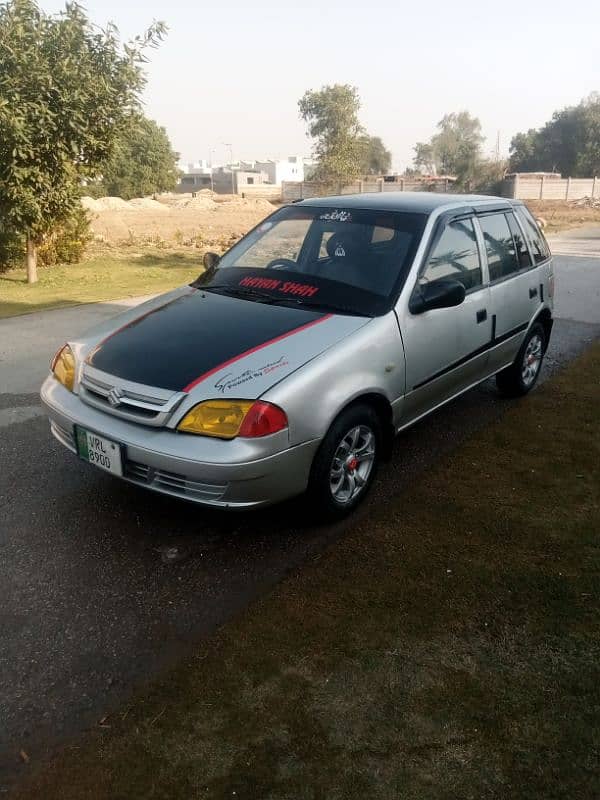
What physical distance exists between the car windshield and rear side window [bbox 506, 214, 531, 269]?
1416mm

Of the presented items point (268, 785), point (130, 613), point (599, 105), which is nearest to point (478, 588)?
point (268, 785)

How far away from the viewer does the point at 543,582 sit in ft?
10.5

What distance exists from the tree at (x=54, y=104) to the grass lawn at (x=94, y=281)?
3.78 ft

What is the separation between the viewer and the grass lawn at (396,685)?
2.15 meters

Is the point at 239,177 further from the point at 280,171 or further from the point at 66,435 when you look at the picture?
the point at 66,435

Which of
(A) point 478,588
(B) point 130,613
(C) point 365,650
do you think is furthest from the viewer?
(A) point 478,588

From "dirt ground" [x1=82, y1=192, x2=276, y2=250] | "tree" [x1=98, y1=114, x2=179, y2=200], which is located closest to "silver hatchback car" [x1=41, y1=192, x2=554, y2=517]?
"dirt ground" [x1=82, y1=192, x2=276, y2=250]

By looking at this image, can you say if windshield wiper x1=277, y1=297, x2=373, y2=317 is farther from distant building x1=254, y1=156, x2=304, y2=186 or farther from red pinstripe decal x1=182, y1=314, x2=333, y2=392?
distant building x1=254, y1=156, x2=304, y2=186

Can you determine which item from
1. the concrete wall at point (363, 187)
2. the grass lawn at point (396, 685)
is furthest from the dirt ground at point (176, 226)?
the grass lawn at point (396, 685)

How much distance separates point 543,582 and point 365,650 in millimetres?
1056

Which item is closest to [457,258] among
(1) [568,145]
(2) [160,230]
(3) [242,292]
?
(3) [242,292]

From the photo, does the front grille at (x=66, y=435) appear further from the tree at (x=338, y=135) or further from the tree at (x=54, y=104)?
the tree at (x=338, y=135)

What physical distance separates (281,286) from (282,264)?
0.40 m

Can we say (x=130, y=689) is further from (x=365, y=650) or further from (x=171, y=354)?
(x=171, y=354)
